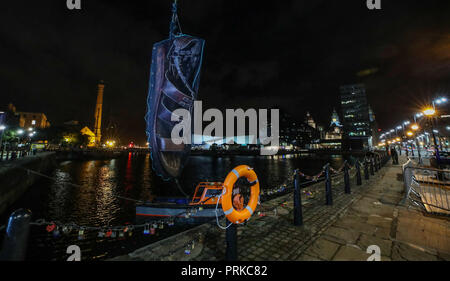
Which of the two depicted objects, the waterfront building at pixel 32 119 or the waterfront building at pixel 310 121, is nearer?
the waterfront building at pixel 32 119

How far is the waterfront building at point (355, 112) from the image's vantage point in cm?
12625

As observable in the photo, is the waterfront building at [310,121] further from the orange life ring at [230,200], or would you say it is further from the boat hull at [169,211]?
the orange life ring at [230,200]

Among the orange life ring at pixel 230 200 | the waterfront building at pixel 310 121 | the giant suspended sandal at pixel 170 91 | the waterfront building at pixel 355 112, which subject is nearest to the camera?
the orange life ring at pixel 230 200

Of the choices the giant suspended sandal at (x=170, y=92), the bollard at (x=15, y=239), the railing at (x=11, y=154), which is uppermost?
the giant suspended sandal at (x=170, y=92)

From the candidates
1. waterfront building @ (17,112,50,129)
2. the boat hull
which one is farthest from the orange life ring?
waterfront building @ (17,112,50,129)

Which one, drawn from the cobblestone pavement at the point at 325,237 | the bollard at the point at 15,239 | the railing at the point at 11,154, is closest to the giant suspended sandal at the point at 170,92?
the cobblestone pavement at the point at 325,237

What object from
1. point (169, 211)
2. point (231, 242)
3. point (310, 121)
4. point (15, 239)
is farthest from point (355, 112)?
point (15, 239)

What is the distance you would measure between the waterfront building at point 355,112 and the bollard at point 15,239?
14601cm

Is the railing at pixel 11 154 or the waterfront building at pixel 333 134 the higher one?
the waterfront building at pixel 333 134

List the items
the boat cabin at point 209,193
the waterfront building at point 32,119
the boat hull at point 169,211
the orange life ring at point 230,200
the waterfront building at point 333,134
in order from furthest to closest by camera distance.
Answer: the waterfront building at point 333,134 < the waterfront building at point 32,119 < the boat cabin at point 209,193 < the boat hull at point 169,211 < the orange life ring at point 230,200

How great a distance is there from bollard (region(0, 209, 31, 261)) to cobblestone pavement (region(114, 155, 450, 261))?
169 centimetres

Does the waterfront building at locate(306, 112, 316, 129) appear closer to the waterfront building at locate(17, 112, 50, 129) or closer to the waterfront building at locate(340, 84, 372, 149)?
the waterfront building at locate(340, 84, 372, 149)

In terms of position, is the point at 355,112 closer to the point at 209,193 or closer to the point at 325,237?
the point at 209,193

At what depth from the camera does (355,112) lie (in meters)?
135
